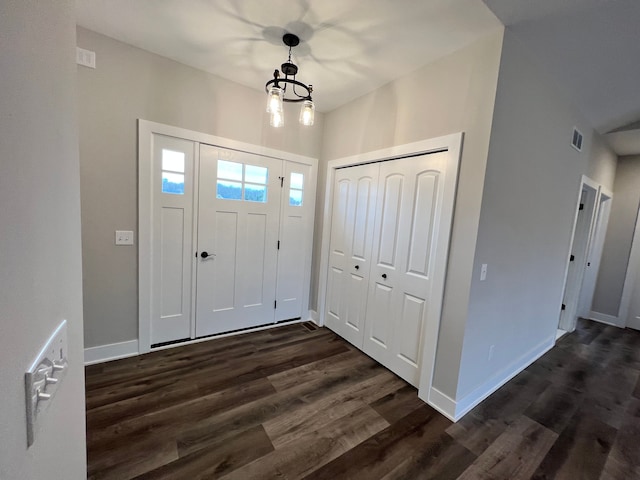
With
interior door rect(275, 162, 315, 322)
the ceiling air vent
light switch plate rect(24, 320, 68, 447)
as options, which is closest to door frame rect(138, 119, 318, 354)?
interior door rect(275, 162, 315, 322)

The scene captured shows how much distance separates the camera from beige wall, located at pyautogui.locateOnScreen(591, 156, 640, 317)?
376 centimetres

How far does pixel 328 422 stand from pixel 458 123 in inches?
90.9

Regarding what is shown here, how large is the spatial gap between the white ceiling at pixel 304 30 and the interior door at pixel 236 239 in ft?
2.82

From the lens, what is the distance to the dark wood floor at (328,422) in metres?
1.50

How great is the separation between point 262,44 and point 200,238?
5.85 ft

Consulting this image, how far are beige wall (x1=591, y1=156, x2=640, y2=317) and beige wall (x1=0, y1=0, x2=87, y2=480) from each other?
236 inches

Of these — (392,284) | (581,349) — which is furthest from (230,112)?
(581,349)

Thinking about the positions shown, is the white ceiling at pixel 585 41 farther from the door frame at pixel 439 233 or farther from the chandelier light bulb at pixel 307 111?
the chandelier light bulb at pixel 307 111

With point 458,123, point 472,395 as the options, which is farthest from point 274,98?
point 472,395

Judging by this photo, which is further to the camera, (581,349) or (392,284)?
(581,349)

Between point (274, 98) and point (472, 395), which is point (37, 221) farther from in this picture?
point (472, 395)

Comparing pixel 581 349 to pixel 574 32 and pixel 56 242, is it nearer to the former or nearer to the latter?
pixel 574 32

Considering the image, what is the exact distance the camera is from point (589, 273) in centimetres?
394

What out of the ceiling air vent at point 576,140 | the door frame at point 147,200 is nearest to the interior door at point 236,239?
the door frame at point 147,200
